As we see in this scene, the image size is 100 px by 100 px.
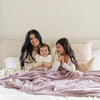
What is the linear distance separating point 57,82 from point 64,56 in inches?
21.6

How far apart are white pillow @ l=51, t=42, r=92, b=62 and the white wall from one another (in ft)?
1.24

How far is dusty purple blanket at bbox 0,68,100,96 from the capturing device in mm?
1604

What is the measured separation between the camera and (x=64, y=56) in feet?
7.75

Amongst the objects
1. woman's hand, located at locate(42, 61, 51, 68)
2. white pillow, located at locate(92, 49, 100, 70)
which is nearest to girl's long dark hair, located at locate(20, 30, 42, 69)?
woman's hand, located at locate(42, 61, 51, 68)

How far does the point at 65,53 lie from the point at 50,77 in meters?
0.47

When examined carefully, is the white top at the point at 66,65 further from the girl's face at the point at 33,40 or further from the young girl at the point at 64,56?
the girl's face at the point at 33,40

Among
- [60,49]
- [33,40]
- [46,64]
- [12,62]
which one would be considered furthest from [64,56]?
[12,62]

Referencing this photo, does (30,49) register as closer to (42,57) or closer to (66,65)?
(42,57)

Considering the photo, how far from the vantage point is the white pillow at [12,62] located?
8.54 feet

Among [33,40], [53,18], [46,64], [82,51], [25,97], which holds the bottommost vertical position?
[25,97]

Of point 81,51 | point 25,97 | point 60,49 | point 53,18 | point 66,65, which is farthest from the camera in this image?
point 53,18

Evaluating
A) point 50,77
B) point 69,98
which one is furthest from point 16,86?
point 69,98

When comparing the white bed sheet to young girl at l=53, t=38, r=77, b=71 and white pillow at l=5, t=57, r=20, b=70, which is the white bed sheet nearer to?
young girl at l=53, t=38, r=77, b=71

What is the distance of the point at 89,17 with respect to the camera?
115 inches
